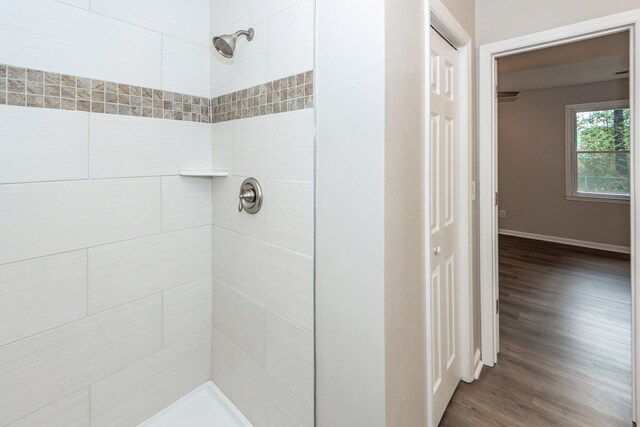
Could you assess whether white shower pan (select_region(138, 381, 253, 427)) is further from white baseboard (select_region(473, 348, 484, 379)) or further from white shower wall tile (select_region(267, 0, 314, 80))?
white shower wall tile (select_region(267, 0, 314, 80))

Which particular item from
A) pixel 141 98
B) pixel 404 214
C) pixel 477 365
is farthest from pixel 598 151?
pixel 141 98

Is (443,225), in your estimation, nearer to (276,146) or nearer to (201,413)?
(276,146)

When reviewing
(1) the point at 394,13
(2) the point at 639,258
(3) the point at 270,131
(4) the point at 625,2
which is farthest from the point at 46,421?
(4) the point at 625,2

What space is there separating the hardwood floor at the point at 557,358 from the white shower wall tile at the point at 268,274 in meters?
1.08

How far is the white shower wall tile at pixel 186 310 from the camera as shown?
Answer: 1573 millimetres

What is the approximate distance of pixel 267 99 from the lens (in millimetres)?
1372

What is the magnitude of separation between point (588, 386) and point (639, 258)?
34.9 inches

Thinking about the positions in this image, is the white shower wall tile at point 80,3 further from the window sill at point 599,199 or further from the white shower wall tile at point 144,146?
the window sill at point 599,199

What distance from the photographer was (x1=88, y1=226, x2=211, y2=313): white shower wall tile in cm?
133

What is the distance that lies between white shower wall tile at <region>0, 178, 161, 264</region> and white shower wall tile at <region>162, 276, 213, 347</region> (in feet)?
1.15

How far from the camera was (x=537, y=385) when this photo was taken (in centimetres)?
193

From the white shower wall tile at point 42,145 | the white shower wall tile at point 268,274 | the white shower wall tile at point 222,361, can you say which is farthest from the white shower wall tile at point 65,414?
the white shower wall tile at point 42,145

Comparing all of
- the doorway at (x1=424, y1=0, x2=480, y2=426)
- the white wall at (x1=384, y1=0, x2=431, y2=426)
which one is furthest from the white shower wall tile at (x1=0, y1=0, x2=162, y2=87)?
the doorway at (x1=424, y1=0, x2=480, y2=426)

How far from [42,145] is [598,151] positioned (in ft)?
21.1
